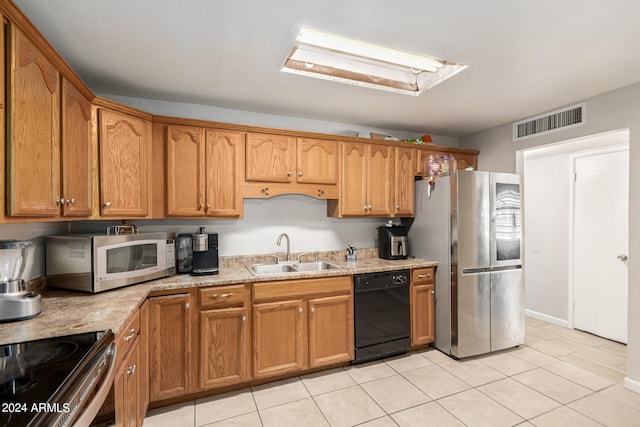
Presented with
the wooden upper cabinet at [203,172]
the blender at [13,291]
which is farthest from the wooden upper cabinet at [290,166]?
the blender at [13,291]

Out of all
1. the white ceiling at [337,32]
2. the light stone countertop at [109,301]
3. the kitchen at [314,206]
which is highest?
the white ceiling at [337,32]

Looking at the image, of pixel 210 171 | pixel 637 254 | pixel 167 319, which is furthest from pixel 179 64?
pixel 637 254

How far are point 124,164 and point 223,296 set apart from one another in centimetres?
123

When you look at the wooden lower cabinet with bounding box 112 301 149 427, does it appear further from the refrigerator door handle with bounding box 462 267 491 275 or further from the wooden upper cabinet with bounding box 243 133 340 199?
the refrigerator door handle with bounding box 462 267 491 275

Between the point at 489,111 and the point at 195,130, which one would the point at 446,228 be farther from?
the point at 195,130

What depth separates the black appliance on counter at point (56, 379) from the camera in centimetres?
81

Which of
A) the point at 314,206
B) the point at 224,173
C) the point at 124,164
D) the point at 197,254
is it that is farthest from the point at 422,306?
the point at 124,164

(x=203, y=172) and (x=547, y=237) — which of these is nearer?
(x=203, y=172)

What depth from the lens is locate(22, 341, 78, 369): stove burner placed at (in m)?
1.08

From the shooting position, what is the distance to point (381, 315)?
2.96 metres

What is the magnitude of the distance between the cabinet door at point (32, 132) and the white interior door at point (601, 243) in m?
4.93

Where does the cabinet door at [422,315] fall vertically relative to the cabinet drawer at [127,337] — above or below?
below

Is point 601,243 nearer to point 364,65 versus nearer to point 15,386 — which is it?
point 364,65

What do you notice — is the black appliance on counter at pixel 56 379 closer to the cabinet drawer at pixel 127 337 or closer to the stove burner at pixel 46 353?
the stove burner at pixel 46 353
